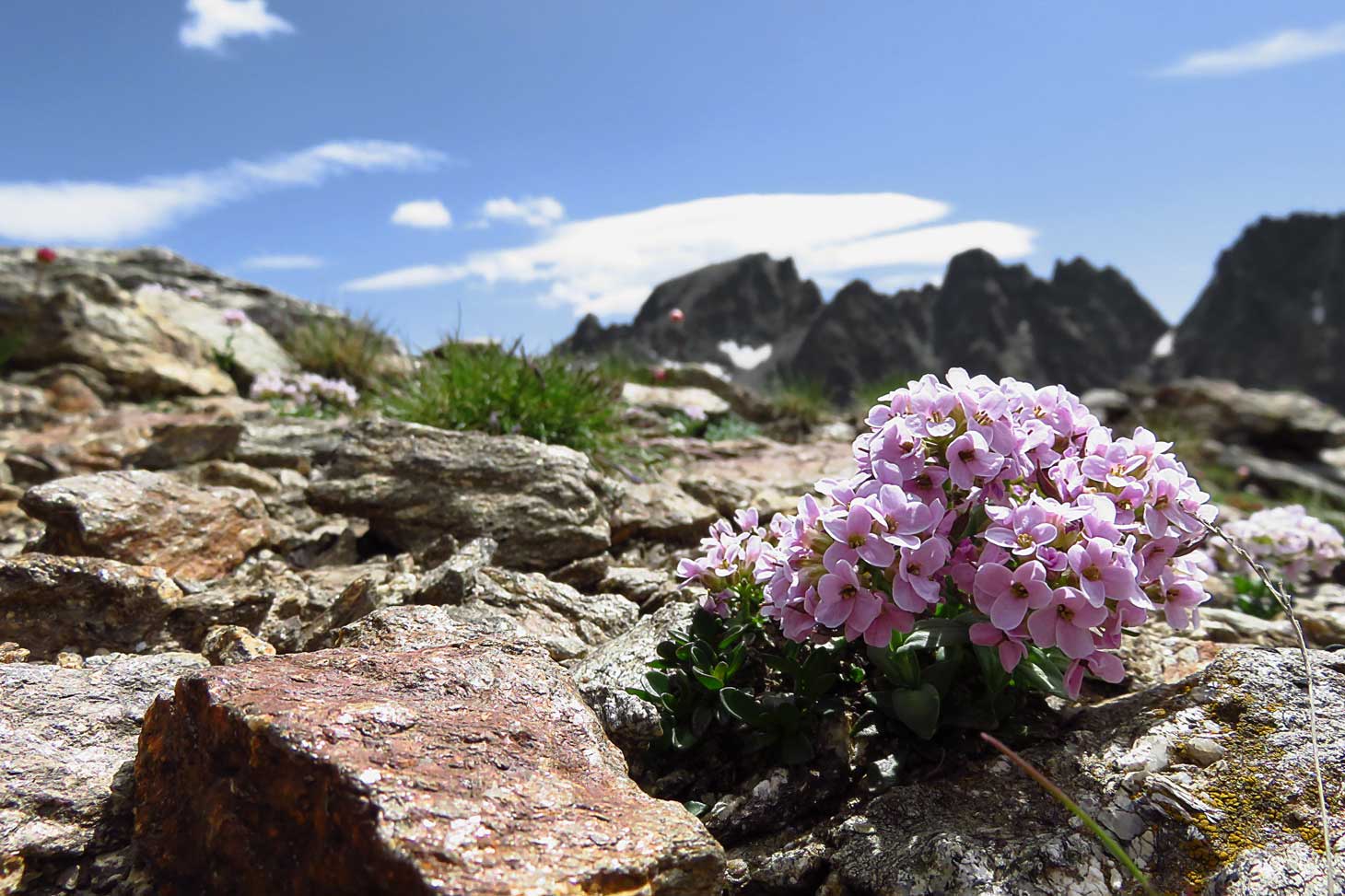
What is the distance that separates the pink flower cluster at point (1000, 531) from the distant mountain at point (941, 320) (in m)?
58.5

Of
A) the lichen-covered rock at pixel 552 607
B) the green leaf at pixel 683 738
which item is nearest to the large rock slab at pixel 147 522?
the lichen-covered rock at pixel 552 607

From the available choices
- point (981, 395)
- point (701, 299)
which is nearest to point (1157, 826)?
point (981, 395)

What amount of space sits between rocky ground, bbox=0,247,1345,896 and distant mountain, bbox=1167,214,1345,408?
113638mm

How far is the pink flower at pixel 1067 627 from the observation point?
2.12m

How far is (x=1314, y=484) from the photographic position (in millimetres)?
22203

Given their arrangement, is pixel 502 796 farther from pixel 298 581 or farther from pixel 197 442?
pixel 197 442

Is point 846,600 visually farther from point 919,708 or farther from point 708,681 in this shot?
point 708,681

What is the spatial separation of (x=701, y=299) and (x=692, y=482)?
68031 millimetres

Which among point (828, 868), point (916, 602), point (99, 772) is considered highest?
point (916, 602)

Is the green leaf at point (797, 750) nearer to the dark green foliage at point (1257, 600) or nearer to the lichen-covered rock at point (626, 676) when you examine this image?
the lichen-covered rock at point (626, 676)

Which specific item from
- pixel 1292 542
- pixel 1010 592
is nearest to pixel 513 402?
pixel 1010 592

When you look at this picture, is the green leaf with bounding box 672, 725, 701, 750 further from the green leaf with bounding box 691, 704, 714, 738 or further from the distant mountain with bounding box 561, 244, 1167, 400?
the distant mountain with bounding box 561, 244, 1167, 400

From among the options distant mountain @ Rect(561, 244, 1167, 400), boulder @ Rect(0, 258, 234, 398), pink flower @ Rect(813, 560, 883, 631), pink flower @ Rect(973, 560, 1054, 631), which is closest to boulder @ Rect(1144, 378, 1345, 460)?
boulder @ Rect(0, 258, 234, 398)

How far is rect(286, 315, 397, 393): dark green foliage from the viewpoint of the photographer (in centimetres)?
1196
